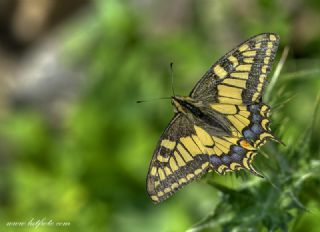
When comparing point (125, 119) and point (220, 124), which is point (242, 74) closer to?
point (220, 124)

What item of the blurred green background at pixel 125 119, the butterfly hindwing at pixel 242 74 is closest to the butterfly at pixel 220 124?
the butterfly hindwing at pixel 242 74

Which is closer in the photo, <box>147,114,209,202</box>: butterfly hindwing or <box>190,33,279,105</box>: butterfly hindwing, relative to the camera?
<box>147,114,209,202</box>: butterfly hindwing

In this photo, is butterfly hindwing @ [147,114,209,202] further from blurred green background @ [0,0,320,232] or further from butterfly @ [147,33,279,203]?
blurred green background @ [0,0,320,232]

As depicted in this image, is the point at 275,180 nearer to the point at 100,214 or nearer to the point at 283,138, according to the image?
the point at 283,138

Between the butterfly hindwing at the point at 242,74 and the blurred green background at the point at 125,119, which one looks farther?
the blurred green background at the point at 125,119

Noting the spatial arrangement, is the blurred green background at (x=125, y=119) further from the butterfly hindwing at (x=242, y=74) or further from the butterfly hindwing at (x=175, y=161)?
the butterfly hindwing at (x=175, y=161)

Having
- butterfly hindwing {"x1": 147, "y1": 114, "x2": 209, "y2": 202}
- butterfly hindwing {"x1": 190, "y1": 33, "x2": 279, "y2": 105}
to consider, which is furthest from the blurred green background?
butterfly hindwing {"x1": 147, "y1": 114, "x2": 209, "y2": 202}

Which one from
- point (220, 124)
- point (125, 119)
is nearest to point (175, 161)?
point (220, 124)
